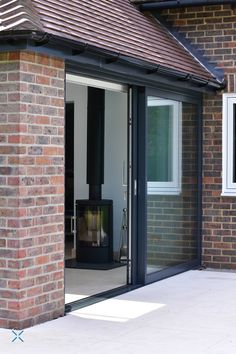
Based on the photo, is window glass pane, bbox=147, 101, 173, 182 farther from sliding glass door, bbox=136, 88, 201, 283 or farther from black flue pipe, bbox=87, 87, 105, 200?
black flue pipe, bbox=87, 87, 105, 200

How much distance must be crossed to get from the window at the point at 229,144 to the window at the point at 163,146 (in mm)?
812

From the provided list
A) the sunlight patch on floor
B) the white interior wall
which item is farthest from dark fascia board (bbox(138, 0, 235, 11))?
the sunlight patch on floor

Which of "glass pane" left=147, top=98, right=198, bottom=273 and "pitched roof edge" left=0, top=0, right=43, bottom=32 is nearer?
"pitched roof edge" left=0, top=0, right=43, bottom=32

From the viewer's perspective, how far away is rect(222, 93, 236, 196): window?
10.6 m

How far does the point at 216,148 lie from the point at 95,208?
208 cm

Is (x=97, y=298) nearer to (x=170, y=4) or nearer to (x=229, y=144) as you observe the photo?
(x=229, y=144)

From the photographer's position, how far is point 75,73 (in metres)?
7.57

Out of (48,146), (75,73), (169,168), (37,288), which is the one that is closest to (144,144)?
(169,168)

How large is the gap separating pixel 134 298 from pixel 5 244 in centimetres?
218

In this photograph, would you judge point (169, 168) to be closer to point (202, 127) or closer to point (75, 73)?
point (202, 127)

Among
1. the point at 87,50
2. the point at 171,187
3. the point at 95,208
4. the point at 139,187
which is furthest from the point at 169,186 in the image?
the point at 87,50

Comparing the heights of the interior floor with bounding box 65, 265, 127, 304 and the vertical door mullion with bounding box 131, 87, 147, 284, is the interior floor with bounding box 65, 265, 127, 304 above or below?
below

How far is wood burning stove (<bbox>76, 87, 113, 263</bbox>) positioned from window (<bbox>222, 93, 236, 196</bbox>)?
187 centimetres

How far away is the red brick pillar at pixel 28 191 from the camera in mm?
6469
